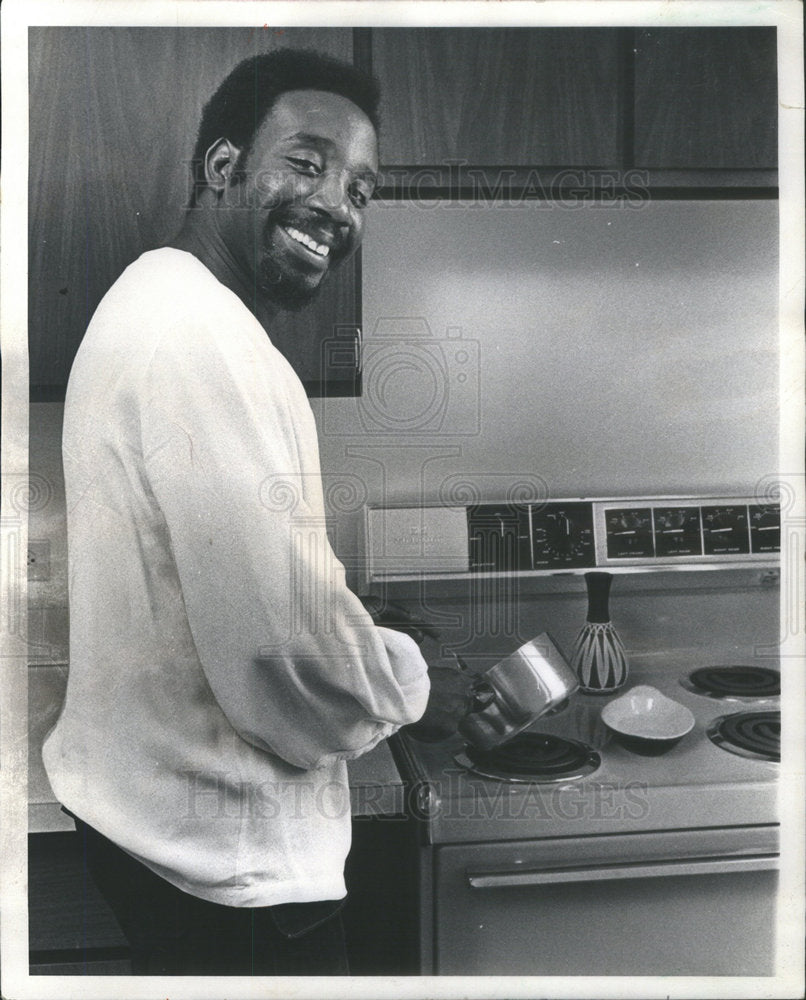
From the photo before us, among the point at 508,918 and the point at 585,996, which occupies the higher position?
the point at 508,918

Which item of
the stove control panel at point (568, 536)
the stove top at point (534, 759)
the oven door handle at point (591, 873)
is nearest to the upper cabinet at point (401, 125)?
the stove control panel at point (568, 536)

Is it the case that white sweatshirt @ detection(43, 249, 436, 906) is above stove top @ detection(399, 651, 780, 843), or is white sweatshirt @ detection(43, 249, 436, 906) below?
above

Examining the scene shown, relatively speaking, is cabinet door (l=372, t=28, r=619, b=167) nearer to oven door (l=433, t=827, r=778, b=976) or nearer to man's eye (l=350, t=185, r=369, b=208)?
man's eye (l=350, t=185, r=369, b=208)

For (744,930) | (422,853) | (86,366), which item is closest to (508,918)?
(422,853)

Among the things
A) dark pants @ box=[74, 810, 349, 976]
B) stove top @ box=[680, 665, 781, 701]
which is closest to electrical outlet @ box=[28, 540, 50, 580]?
dark pants @ box=[74, 810, 349, 976]

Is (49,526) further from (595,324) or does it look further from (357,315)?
(595,324)

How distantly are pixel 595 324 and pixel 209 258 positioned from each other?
0.51m

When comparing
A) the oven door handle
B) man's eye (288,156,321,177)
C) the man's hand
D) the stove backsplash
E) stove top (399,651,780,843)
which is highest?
man's eye (288,156,321,177)

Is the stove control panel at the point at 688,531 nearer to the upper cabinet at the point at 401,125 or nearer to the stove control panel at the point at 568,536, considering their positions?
the stove control panel at the point at 568,536

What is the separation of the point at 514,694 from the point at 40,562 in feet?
2.14

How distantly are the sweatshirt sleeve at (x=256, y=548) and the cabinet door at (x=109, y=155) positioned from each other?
94mm

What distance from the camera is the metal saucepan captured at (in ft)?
3.93

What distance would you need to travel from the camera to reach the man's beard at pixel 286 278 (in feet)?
3.87

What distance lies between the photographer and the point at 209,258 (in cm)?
118
